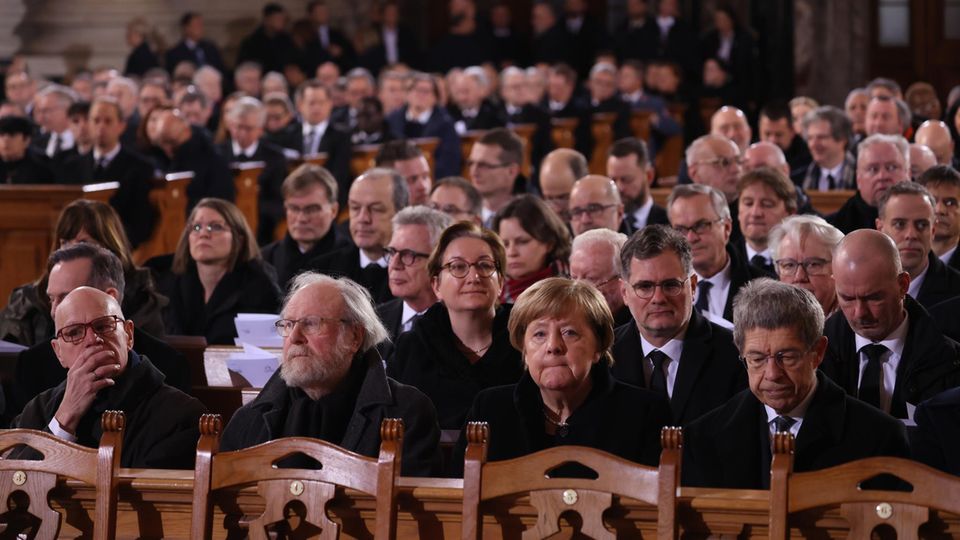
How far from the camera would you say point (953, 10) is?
18172 mm

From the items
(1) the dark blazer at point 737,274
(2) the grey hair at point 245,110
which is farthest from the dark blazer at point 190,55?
(1) the dark blazer at point 737,274

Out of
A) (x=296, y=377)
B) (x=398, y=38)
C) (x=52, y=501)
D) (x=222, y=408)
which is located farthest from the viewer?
(x=398, y=38)

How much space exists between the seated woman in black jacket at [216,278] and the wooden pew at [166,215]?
3.16m

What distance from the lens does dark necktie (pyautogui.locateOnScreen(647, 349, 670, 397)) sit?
501 cm

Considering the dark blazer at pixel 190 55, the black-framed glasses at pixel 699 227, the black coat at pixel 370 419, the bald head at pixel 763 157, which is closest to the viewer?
the black coat at pixel 370 419

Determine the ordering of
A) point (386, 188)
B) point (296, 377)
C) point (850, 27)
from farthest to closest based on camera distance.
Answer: point (850, 27)
point (386, 188)
point (296, 377)

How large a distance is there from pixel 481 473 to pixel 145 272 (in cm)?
291

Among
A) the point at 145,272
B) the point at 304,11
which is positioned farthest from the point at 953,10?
the point at 145,272

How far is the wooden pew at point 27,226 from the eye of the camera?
9.42 meters

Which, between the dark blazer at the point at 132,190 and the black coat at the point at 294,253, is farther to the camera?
the dark blazer at the point at 132,190

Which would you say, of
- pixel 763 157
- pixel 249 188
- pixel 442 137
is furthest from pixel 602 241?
pixel 442 137

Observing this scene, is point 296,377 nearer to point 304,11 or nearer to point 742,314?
point 742,314

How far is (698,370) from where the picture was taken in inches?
195

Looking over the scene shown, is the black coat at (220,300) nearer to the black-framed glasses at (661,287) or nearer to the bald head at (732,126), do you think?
the black-framed glasses at (661,287)
